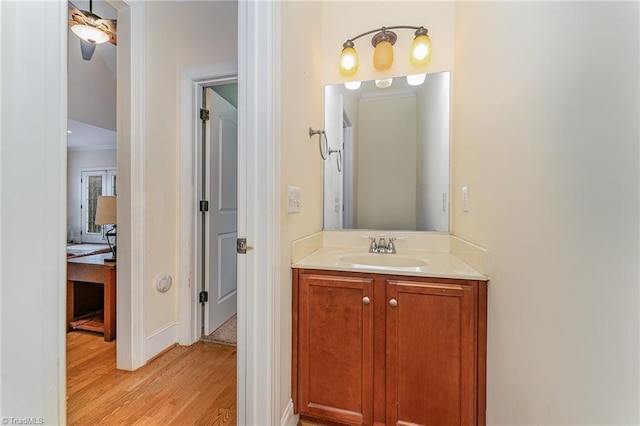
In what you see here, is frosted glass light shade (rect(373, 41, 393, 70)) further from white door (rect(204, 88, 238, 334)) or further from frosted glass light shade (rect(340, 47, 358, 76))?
white door (rect(204, 88, 238, 334))

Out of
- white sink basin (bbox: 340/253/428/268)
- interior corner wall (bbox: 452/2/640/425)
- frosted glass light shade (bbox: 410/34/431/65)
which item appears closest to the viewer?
interior corner wall (bbox: 452/2/640/425)

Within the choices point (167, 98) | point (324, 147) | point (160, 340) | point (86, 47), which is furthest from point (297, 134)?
point (86, 47)

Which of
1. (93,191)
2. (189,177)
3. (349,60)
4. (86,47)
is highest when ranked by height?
(86,47)

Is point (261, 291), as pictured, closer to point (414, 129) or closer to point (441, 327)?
point (441, 327)

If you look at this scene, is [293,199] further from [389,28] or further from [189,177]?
[389,28]

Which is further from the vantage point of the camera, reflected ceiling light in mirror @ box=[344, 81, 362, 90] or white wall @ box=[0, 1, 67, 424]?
reflected ceiling light in mirror @ box=[344, 81, 362, 90]

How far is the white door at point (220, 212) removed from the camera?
2.11 m

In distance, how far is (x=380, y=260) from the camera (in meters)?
1.53

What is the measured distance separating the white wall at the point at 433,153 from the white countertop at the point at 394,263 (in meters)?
0.24

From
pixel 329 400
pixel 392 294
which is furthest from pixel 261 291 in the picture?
pixel 329 400

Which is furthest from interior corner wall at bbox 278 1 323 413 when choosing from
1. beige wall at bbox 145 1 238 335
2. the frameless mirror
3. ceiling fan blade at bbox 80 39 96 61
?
ceiling fan blade at bbox 80 39 96 61

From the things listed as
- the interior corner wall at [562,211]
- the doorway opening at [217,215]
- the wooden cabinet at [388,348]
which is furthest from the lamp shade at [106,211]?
the interior corner wall at [562,211]

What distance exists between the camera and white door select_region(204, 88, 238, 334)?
6.93 feet

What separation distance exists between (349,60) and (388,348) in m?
1.68
